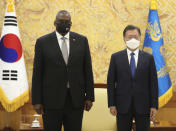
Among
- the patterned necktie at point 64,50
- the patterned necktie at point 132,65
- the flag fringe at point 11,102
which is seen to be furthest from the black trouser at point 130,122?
the flag fringe at point 11,102

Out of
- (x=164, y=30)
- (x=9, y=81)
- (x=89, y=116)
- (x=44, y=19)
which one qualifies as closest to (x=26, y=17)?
(x=44, y=19)

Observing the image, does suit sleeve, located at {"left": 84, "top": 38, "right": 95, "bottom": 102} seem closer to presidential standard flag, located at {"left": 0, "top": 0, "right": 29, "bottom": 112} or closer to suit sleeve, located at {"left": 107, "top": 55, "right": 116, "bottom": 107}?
suit sleeve, located at {"left": 107, "top": 55, "right": 116, "bottom": 107}

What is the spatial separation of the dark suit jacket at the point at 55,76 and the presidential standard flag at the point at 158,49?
2373mm

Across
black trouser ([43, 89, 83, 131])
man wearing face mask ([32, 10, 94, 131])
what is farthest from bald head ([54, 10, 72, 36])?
black trouser ([43, 89, 83, 131])

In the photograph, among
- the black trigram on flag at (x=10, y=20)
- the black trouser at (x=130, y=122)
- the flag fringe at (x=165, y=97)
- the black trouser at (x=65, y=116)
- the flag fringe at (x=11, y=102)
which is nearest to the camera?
the black trouser at (x=65, y=116)

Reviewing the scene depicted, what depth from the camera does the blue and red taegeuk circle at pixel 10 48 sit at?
462 cm

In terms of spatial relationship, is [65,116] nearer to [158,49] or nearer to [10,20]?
[10,20]

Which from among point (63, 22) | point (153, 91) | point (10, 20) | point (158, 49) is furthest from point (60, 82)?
point (158, 49)

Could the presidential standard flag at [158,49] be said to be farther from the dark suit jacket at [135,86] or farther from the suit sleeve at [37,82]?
the suit sleeve at [37,82]

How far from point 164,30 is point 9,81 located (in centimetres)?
259

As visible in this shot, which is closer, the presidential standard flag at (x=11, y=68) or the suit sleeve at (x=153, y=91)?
the suit sleeve at (x=153, y=91)

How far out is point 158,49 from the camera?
4.92 m

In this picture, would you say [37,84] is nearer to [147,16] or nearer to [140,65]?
[140,65]

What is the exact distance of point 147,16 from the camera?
17.0ft
